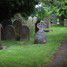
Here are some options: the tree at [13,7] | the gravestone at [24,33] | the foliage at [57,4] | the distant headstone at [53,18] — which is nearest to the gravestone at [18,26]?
the gravestone at [24,33]

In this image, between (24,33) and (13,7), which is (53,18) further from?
(13,7)

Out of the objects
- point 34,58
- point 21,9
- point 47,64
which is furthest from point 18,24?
point 21,9

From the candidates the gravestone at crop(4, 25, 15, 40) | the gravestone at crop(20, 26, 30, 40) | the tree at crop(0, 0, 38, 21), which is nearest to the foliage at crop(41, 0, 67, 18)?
the gravestone at crop(20, 26, 30, 40)

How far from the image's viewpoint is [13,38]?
24.5 metres

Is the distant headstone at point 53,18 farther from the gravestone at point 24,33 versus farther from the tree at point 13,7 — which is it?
the tree at point 13,7

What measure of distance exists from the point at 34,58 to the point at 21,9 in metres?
4.62

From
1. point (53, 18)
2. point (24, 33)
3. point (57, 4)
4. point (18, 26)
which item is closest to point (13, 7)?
point (18, 26)

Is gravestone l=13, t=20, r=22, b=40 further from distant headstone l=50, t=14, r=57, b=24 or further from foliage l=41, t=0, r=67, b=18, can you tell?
distant headstone l=50, t=14, r=57, b=24

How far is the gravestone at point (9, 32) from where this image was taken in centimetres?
2436

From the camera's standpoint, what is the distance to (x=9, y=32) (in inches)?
963

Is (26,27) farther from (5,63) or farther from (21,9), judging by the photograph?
(21,9)

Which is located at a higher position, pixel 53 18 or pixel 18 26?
pixel 53 18

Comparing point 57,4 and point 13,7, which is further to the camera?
point 57,4

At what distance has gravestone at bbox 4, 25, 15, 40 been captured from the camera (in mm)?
24359
